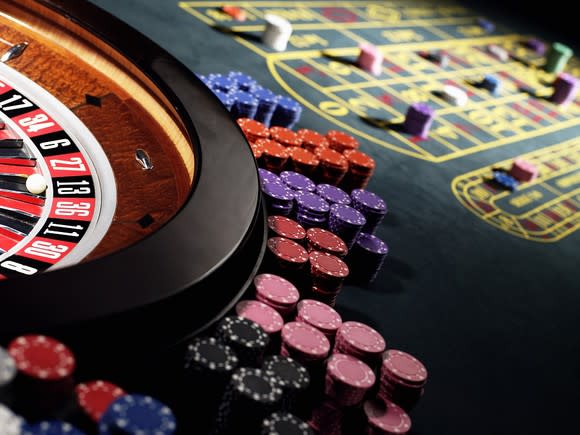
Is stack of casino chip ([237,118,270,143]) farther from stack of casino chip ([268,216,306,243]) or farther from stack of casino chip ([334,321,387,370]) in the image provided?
stack of casino chip ([334,321,387,370])

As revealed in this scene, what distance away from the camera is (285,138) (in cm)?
430

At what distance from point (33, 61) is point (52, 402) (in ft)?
6.98

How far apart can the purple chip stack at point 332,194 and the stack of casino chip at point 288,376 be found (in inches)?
56.4

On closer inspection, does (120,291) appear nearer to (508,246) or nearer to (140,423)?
(140,423)

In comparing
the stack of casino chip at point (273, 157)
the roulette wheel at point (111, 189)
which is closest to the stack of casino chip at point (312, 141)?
the stack of casino chip at point (273, 157)

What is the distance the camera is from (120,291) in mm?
2053

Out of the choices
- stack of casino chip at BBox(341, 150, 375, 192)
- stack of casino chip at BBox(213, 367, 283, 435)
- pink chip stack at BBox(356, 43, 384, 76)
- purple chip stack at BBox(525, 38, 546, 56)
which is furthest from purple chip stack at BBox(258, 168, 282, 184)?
purple chip stack at BBox(525, 38, 546, 56)

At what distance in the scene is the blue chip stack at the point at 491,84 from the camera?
8.40 meters

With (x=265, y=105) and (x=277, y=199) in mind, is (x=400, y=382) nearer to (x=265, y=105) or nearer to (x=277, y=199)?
(x=277, y=199)

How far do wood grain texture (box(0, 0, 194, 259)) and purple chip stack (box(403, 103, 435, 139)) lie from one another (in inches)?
131

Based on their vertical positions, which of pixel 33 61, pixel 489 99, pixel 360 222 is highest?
pixel 33 61

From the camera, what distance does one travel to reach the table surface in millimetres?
3516

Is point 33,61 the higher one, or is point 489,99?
point 33,61

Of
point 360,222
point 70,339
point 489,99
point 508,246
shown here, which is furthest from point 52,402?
point 489,99
